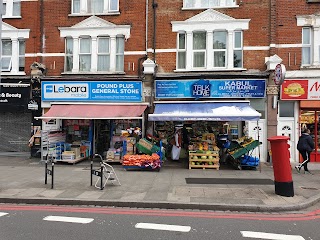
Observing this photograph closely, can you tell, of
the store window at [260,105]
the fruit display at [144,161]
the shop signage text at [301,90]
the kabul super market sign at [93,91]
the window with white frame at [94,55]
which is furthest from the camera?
the window with white frame at [94,55]

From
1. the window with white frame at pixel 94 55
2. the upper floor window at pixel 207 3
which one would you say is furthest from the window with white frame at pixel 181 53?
the window with white frame at pixel 94 55

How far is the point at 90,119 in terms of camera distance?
44.1 feet

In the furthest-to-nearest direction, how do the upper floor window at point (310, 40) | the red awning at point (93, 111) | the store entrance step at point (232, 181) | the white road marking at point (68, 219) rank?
the upper floor window at point (310, 40) → the red awning at point (93, 111) → the store entrance step at point (232, 181) → the white road marking at point (68, 219)

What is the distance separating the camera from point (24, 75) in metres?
14.5

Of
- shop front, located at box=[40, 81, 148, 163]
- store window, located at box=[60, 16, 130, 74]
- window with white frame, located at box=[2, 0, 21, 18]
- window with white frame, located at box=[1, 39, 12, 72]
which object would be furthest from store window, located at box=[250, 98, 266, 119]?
window with white frame, located at box=[2, 0, 21, 18]

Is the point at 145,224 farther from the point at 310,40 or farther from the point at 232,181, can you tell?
the point at 310,40

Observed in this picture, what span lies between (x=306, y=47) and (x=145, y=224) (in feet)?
38.9

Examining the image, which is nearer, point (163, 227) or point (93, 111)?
point (163, 227)

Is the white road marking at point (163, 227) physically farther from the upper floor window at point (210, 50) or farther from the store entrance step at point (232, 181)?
the upper floor window at point (210, 50)

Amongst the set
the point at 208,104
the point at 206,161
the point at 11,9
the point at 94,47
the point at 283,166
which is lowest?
the point at 206,161

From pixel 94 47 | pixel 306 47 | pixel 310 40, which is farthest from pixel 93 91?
pixel 310 40

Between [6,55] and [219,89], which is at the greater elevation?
[6,55]

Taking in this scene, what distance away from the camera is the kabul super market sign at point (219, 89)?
519 inches

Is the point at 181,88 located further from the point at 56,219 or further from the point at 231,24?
the point at 56,219
